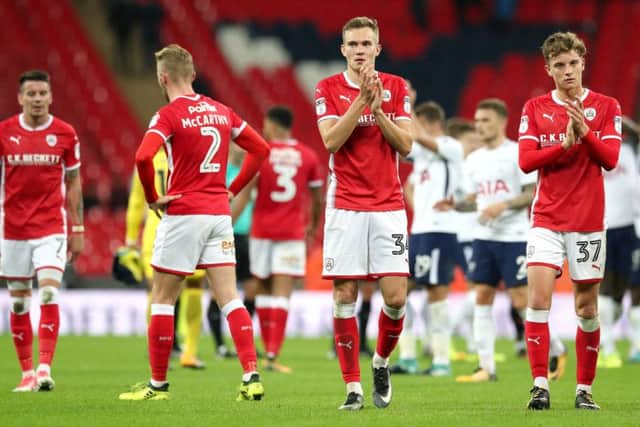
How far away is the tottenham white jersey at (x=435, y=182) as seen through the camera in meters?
12.7

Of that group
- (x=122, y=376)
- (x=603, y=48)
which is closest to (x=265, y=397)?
(x=122, y=376)

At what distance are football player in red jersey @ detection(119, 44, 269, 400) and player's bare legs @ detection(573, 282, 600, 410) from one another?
211 centimetres

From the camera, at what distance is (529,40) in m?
32.9

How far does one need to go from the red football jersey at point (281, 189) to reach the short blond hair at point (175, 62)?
4.65 m

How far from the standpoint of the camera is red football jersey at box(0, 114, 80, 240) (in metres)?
10.5

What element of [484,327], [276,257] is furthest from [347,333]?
[276,257]

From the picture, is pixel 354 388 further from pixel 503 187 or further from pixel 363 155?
pixel 503 187

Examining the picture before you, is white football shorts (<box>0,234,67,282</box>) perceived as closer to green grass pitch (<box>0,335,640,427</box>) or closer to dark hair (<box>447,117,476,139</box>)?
green grass pitch (<box>0,335,640,427</box>)

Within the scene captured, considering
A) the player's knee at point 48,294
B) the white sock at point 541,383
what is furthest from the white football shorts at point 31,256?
the white sock at point 541,383

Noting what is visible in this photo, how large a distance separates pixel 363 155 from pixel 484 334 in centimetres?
376

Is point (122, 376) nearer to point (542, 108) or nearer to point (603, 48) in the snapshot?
point (542, 108)

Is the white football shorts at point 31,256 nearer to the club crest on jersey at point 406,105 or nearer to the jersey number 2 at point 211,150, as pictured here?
the jersey number 2 at point 211,150

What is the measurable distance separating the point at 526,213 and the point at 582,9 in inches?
867

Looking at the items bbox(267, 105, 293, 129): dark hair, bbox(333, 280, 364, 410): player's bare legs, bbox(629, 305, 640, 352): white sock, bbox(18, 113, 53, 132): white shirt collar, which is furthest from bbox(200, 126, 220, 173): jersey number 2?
bbox(629, 305, 640, 352): white sock
